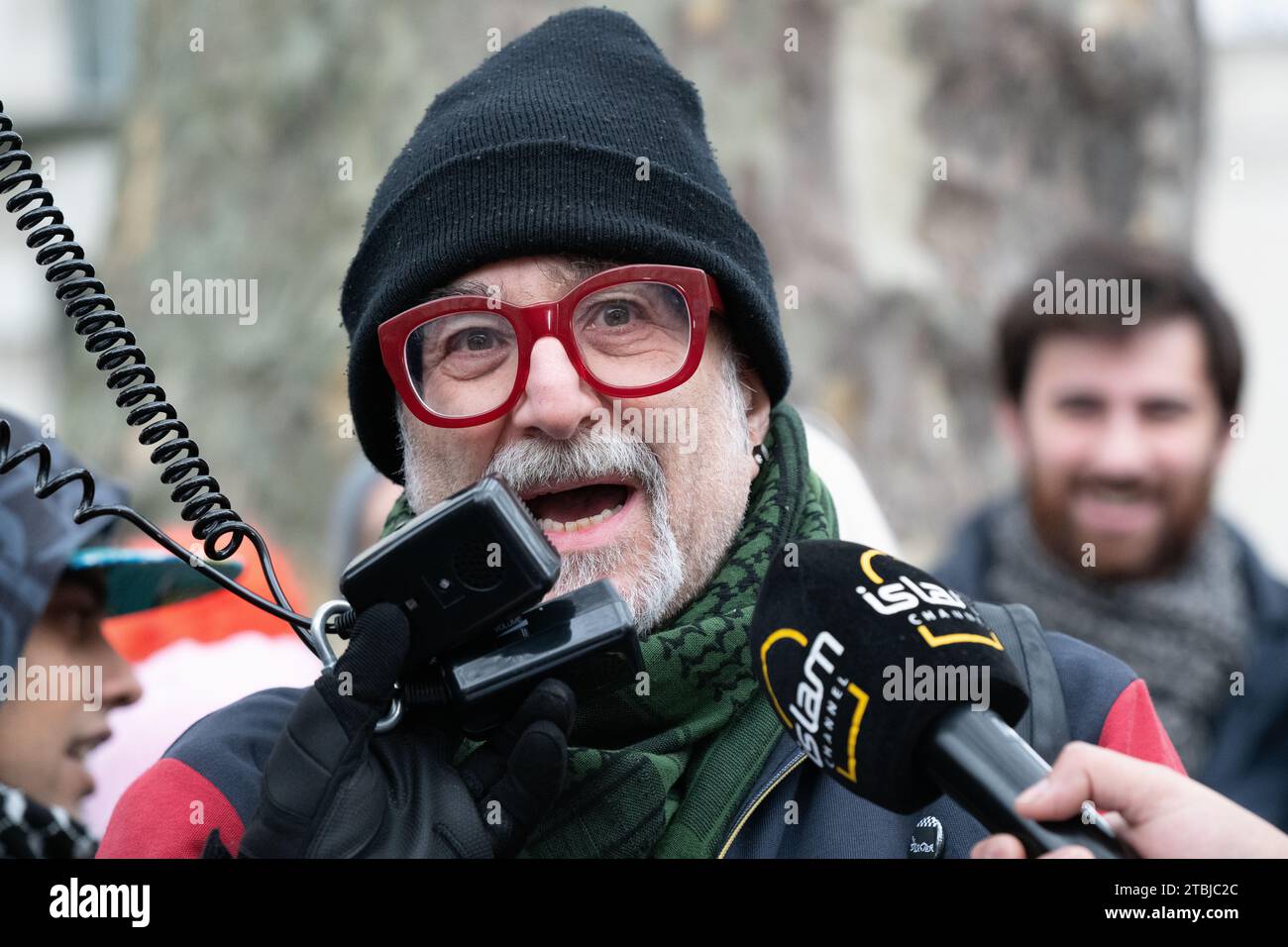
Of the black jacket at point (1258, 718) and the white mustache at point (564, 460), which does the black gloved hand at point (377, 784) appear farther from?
the black jacket at point (1258, 718)

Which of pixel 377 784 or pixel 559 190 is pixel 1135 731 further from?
pixel 559 190

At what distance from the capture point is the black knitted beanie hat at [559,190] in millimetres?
2086

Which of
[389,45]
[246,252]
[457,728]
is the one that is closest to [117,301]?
[246,252]

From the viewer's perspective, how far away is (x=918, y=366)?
18.5 feet

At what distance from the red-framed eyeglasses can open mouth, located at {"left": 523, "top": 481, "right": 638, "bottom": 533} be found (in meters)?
0.14

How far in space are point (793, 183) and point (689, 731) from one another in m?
3.78

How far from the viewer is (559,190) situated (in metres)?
2.09

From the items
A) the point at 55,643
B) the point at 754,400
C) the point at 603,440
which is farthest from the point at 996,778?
the point at 55,643

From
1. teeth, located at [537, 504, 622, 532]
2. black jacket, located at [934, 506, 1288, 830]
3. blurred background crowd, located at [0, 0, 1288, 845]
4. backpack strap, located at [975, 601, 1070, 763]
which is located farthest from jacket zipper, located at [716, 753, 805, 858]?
blurred background crowd, located at [0, 0, 1288, 845]

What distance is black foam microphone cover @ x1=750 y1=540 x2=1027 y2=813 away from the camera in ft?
4.53

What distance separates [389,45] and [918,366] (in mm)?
2215

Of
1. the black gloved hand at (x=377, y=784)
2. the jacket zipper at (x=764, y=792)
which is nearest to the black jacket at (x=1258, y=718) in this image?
the jacket zipper at (x=764, y=792)

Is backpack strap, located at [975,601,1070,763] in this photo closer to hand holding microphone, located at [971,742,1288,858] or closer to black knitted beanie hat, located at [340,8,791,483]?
hand holding microphone, located at [971,742,1288,858]

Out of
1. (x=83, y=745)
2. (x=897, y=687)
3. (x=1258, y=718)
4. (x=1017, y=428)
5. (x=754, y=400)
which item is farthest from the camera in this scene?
(x=1017, y=428)
